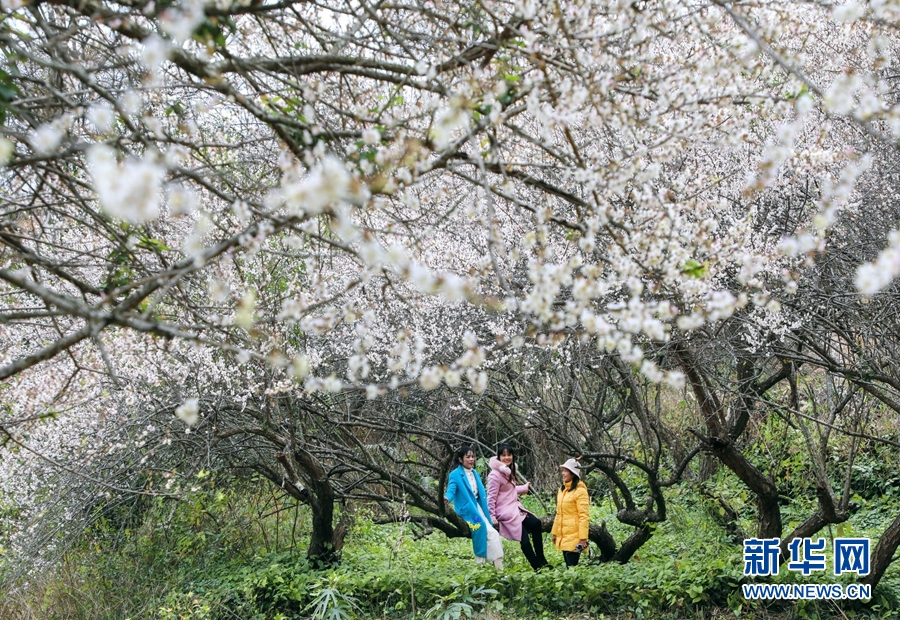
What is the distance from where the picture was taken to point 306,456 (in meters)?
6.19

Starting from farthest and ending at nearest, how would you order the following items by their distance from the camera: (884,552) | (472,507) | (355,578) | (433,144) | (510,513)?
1. (510,513)
2. (472,507)
3. (355,578)
4. (884,552)
5. (433,144)

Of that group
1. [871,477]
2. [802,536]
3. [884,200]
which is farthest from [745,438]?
[884,200]

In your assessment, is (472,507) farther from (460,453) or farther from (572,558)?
(572,558)

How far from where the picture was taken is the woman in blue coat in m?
6.89

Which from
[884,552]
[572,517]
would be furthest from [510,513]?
[884,552]

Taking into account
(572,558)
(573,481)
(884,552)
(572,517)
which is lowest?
(572,558)

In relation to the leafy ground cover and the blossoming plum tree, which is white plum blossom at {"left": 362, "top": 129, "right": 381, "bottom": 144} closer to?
the blossoming plum tree

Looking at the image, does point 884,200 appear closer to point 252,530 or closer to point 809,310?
point 809,310

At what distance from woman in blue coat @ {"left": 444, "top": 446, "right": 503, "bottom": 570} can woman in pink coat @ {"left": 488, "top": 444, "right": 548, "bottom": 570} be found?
0.10 meters

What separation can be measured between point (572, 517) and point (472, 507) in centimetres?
88

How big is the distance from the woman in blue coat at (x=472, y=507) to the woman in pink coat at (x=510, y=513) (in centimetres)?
10

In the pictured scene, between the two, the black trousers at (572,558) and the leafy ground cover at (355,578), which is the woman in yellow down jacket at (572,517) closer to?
the black trousers at (572,558)

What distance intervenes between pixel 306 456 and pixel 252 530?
1730 mm

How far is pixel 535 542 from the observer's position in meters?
7.11
